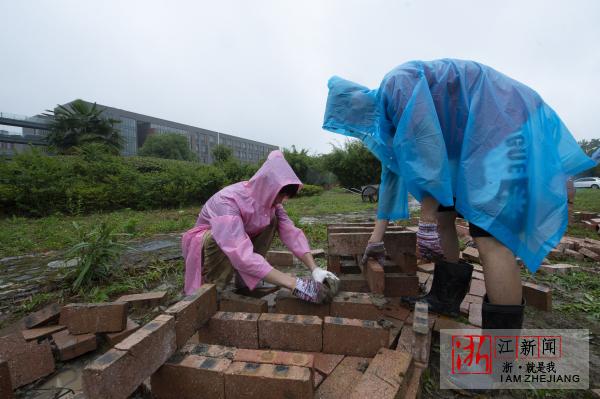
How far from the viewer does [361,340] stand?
1.45 metres

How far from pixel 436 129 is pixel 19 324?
2.94m

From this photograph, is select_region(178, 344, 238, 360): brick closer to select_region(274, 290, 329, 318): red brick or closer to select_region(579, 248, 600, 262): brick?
select_region(274, 290, 329, 318): red brick

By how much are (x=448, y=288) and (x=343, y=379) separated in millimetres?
974

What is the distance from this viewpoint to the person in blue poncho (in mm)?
1341

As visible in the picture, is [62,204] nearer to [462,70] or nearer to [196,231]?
[196,231]

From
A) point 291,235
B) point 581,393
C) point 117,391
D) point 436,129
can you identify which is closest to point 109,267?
point 291,235

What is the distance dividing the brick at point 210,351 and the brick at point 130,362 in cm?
7

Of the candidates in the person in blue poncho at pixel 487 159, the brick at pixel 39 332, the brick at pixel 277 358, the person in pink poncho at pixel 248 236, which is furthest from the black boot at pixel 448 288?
the brick at pixel 39 332

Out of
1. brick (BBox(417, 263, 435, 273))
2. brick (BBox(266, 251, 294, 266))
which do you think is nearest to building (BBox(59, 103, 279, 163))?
brick (BBox(266, 251, 294, 266))

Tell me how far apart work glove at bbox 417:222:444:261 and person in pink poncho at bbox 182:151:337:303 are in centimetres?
56

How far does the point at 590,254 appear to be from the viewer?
358cm

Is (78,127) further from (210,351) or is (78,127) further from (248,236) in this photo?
(210,351)

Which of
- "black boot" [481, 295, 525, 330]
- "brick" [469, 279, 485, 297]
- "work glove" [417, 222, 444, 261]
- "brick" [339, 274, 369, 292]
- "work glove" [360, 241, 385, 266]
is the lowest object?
"brick" [469, 279, 485, 297]

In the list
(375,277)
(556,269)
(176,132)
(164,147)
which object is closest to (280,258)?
(375,277)
